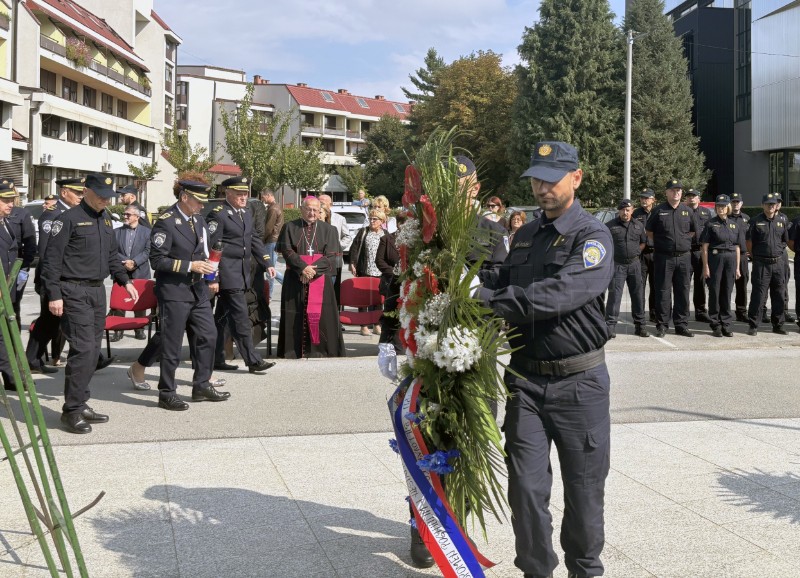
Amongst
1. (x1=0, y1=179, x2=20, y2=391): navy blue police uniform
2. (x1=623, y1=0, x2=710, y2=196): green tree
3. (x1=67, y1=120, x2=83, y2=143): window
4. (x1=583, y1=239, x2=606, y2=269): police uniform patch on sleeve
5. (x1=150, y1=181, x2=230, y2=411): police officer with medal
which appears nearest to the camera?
(x1=583, y1=239, x2=606, y2=269): police uniform patch on sleeve

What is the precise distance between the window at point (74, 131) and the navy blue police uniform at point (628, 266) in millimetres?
40050

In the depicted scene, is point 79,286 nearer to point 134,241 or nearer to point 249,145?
point 134,241

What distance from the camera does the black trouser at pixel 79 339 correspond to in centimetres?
727

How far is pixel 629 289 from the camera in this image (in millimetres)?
13086

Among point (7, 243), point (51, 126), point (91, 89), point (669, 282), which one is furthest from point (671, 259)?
point (91, 89)

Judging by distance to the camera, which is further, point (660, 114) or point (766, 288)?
point (660, 114)

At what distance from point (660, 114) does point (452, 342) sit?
45986 mm

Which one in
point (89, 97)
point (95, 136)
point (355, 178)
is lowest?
point (95, 136)

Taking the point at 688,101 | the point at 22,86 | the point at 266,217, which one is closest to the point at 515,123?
the point at 688,101

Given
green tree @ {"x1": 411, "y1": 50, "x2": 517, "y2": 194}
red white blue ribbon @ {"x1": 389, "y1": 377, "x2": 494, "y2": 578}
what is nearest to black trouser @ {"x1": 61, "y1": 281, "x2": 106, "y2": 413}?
red white blue ribbon @ {"x1": 389, "y1": 377, "x2": 494, "y2": 578}

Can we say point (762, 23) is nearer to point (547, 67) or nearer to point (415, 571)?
point (547, 67)

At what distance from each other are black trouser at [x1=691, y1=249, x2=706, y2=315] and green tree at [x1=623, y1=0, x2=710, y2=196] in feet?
108

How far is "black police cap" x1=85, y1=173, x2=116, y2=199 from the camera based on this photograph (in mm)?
7465

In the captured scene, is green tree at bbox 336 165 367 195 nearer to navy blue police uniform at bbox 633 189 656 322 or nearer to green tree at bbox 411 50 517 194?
green tree at bbox 411 50 517 194
